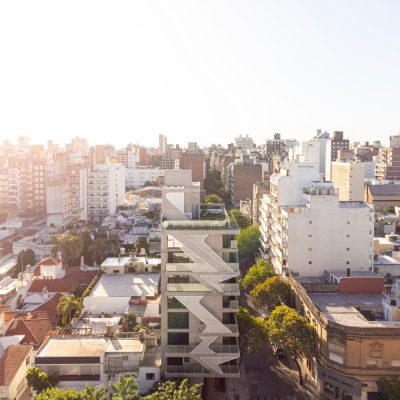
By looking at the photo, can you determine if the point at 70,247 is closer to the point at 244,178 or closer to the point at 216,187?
the point at 244,178

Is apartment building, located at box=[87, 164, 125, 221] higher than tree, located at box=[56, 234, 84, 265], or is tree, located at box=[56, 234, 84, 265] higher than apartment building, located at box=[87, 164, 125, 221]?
apartment building, located at box=[87, 164, 125, 221]

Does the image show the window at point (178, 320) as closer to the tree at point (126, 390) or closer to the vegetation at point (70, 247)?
Result: the tree at point (126, 390)

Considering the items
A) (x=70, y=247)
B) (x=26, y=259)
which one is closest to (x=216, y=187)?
(x=26, y=259)

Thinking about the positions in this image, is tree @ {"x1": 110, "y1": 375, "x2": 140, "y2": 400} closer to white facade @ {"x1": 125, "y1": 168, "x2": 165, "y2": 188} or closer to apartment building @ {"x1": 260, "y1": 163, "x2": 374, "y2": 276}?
apartment building @ {"x1": 260, "y1": 163, "x2": 374, "y2": 276}

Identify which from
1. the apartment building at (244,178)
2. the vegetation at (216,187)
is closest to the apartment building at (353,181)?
the apartment building at (244,178)

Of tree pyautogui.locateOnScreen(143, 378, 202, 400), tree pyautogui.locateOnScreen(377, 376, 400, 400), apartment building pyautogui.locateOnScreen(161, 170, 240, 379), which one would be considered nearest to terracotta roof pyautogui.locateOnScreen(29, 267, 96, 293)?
apartment building pyautogui.locateOnScreen(161, 170, 240, 379)

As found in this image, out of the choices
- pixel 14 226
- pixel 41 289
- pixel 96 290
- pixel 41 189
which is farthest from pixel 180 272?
pixel 41 189

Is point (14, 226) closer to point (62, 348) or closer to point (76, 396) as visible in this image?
point (62, 348)
